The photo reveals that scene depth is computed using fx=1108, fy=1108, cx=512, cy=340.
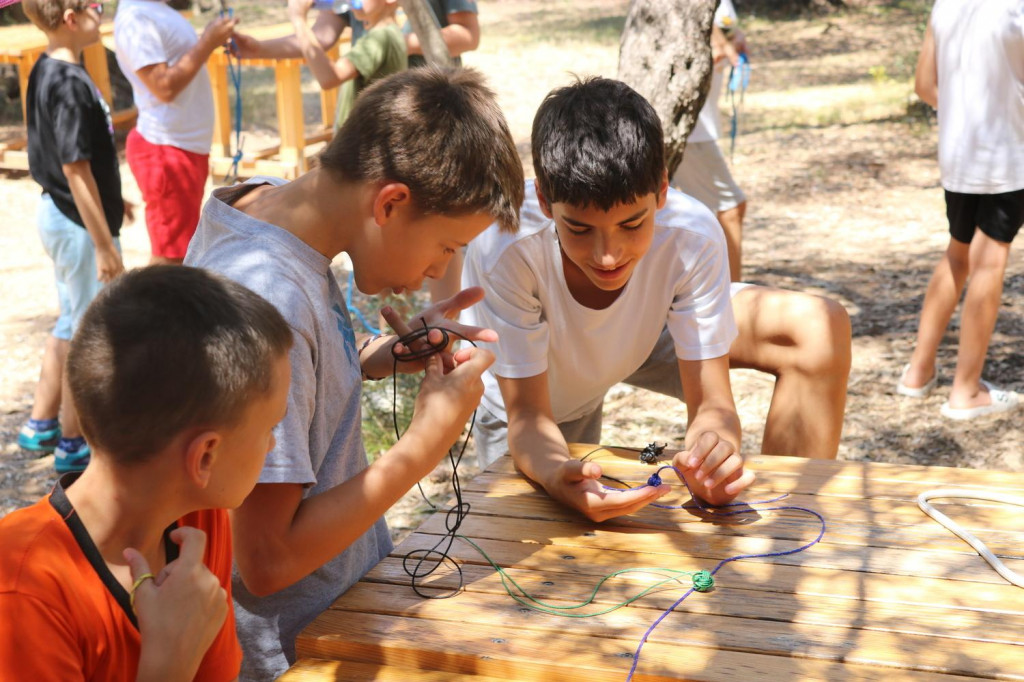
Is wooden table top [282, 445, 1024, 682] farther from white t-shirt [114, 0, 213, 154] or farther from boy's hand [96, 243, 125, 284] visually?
white t-shirt [114, 0, 213, 154]

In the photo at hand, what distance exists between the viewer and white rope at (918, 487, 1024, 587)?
7.08ft

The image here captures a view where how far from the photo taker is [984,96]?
4703mm

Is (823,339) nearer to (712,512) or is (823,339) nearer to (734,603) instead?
(712,512)

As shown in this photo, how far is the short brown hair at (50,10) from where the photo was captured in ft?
14.6

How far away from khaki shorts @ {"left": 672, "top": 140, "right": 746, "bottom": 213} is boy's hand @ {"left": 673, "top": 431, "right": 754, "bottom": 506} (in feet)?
11.7

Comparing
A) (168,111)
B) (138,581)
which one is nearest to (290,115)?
(168,111)

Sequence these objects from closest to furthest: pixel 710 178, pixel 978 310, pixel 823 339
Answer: pixel 823 339 < pixel 978 310 < pixel 710 178

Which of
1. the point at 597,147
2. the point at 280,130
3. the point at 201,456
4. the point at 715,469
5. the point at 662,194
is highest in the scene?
the point at 597,147

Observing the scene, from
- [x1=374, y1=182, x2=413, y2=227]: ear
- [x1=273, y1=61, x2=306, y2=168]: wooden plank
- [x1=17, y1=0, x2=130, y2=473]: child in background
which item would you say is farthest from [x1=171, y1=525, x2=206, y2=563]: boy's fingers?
[x1=273, y1=61, x2=306, y2=168]: wooden plank

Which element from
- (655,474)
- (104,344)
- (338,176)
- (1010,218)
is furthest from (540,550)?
(1010,218)

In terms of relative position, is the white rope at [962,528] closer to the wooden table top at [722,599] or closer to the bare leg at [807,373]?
the wooden table top at [722,599]

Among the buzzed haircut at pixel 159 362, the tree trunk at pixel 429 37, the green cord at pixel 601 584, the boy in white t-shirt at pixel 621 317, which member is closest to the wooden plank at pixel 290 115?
the tree trunk at pixel 429 37

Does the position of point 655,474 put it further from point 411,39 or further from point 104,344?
point 411,39

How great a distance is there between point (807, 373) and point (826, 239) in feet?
14.6
